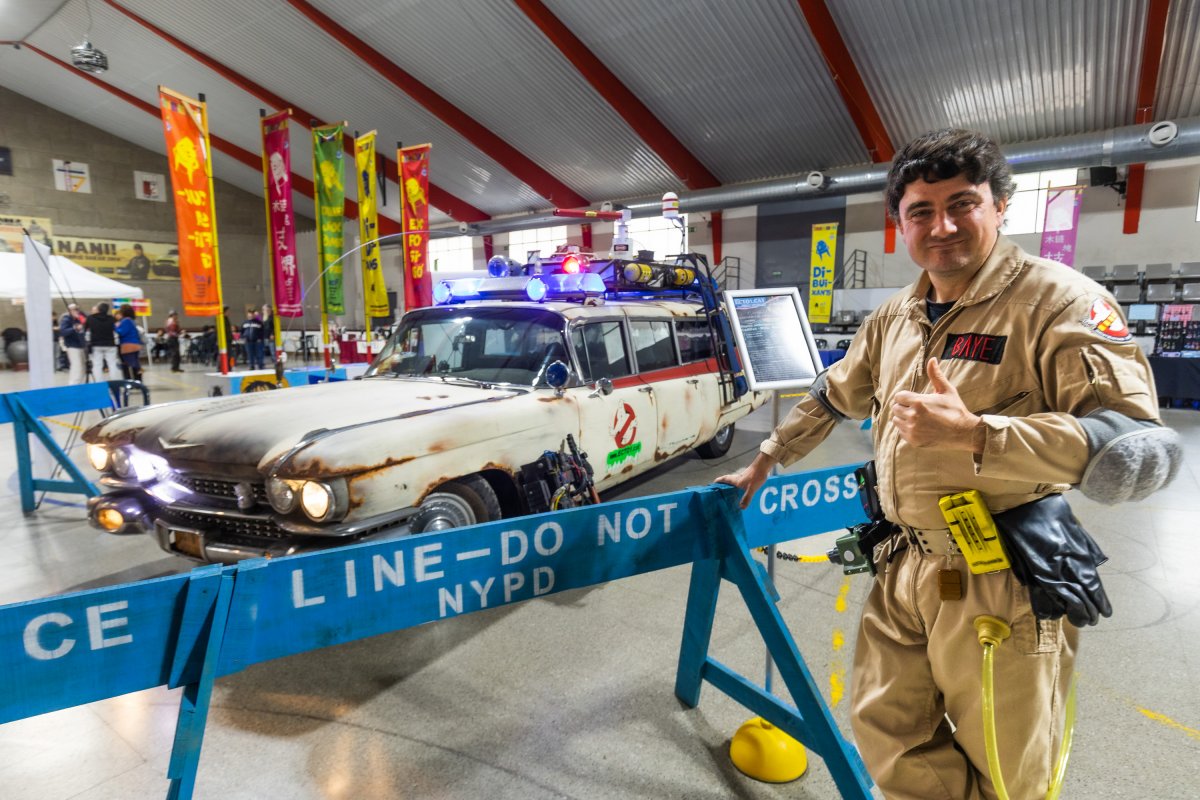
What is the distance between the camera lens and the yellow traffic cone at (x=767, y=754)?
7.48 ft

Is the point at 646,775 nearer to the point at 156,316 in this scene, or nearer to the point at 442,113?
the point at 442,113

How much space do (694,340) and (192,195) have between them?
22.9 feet

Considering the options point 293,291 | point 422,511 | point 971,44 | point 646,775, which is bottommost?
point 646,775

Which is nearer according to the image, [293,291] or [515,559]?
[515,559]

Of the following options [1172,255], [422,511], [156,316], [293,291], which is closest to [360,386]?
[422,511]

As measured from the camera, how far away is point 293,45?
624 inches

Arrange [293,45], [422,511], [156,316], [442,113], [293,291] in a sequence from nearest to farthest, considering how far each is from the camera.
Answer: [422,511] → [293,291] → [293,45] → [442,113] → [156,316]

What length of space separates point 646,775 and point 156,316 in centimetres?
2895

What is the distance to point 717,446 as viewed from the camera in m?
6.71

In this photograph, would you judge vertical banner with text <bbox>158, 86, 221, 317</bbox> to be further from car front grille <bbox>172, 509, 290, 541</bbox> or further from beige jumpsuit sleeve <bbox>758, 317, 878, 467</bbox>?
beige jumpsuit sleeve <bbox>758, 317, 878, 467</bbox>

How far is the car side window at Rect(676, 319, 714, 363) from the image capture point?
5.44 m

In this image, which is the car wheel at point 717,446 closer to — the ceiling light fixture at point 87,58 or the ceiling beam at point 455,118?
the ceiling beam at point 455,118

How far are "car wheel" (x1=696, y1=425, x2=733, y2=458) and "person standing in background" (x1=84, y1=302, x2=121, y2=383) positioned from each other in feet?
33.7

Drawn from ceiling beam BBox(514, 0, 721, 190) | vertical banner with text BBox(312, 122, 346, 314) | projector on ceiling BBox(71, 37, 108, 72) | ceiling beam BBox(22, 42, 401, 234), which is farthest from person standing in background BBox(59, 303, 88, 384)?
ceiling beam BBox(514, 0, 721, 190)
